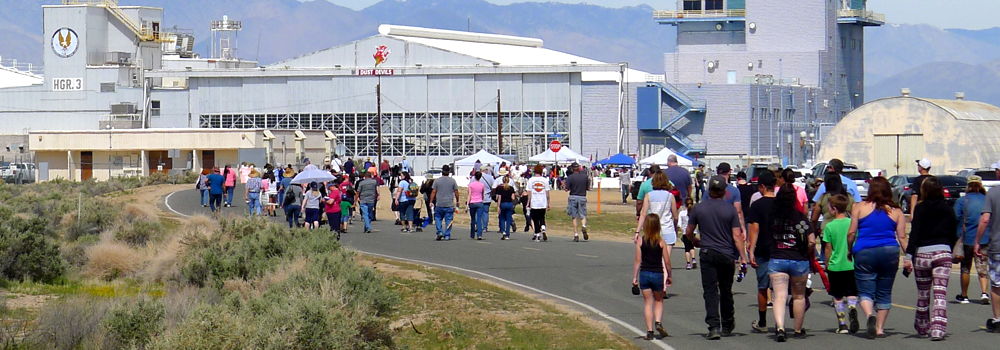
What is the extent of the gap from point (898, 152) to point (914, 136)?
3.54ft

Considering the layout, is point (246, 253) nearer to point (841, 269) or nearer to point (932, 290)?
point (841, 269)

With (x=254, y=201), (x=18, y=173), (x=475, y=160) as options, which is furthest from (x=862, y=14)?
(x=254, y=201)

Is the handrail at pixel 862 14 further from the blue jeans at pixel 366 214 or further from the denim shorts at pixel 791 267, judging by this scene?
the denim shorts at pixel 791 267

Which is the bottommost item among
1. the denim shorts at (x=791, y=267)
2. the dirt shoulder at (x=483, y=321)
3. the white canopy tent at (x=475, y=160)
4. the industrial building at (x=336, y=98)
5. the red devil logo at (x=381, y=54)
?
the dirt shoulder at (x=483, y=321)

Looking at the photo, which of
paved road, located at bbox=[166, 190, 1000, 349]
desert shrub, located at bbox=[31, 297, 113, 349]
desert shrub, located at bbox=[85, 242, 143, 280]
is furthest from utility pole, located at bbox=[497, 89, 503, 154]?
desert shrub, located at bbox=[31, 297, 113, 349]

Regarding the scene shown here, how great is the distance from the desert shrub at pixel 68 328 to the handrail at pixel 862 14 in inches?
3454

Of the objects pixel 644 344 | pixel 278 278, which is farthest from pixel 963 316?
pixel 278 278

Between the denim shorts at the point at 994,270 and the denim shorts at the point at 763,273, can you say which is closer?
the denim shorts at the point at 994,270

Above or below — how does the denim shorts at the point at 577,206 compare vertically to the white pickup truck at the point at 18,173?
below

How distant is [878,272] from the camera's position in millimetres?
13531

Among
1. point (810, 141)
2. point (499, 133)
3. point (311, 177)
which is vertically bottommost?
point (311, 177)

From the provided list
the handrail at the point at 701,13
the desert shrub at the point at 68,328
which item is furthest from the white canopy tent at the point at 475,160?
the desert shrub at the point at 68,328

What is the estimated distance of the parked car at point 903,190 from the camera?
3850cm

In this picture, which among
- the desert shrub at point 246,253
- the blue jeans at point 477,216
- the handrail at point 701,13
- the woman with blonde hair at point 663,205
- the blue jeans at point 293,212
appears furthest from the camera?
the handrail at point 701,13
